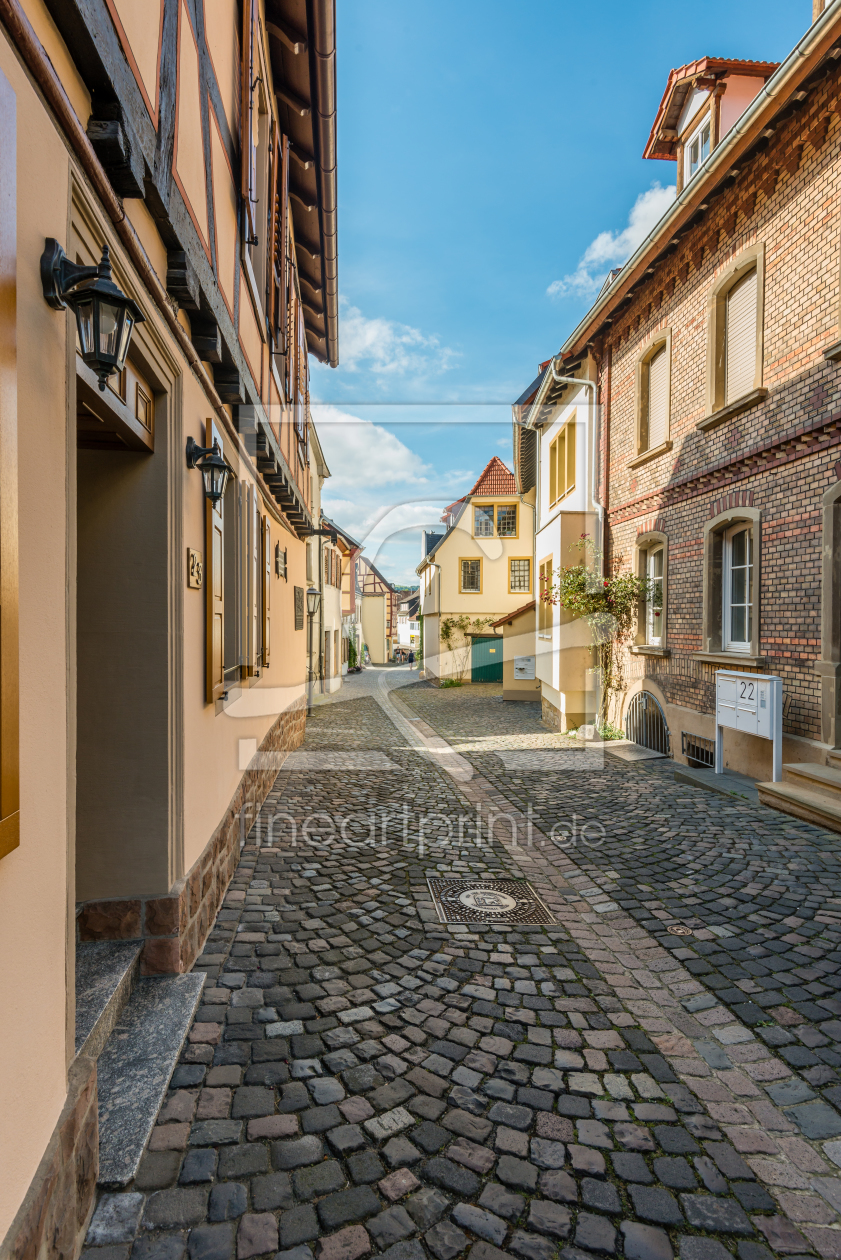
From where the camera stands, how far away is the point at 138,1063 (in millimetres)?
2506

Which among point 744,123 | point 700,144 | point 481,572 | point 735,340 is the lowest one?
A: point 481,572

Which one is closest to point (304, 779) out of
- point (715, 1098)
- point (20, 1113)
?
point (715, 1098)

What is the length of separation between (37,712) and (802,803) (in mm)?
6505

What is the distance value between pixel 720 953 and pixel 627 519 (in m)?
8.36

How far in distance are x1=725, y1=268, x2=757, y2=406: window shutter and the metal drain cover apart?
20.8 feet

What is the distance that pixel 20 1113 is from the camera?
1510 mm

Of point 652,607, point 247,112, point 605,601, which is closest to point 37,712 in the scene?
point 247,112

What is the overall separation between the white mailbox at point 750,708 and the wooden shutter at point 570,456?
248 inches

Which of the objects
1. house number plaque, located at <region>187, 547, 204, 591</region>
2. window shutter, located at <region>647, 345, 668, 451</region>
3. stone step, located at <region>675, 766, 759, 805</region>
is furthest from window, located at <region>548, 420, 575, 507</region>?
house number plaque, located at <region>187, 547, 204, 591</region>

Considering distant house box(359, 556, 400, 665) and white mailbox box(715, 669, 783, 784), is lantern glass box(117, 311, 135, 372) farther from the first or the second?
distant house box(359, 556, 400, 665)

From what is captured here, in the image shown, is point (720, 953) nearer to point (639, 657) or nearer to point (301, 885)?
point (301, 885)

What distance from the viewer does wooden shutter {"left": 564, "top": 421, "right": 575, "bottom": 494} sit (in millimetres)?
13094

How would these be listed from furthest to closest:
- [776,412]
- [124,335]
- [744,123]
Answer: [776,412], [744,123], [124,335]

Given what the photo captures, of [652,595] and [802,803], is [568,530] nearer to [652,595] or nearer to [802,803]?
[652,595]
